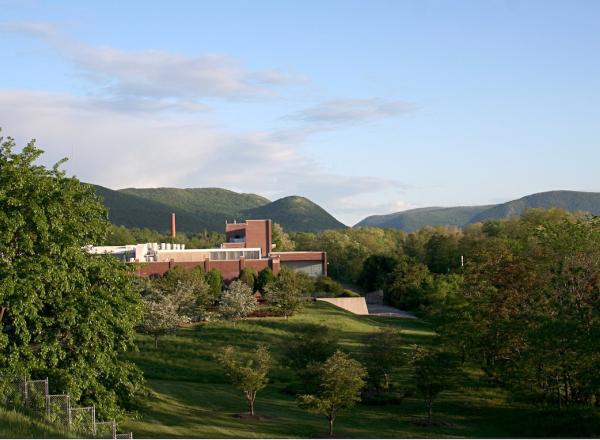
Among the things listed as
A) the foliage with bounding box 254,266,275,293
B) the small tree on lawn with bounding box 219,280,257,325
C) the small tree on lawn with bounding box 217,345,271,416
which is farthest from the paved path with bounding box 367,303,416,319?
the small tree on lawn with bounding box 217,345,271,416

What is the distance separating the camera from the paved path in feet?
330

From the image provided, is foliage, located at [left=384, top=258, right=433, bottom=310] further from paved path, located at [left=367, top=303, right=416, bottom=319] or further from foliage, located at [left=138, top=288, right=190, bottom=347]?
foliage, located at [left=138, top=288, right=190, bottom=347]

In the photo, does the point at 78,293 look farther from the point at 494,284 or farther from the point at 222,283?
the point at 222,283

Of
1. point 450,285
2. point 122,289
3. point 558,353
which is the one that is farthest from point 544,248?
point 122,289

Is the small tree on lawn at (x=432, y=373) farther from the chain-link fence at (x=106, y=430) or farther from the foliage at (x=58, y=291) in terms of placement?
the chain-link fence at (x=106, y=430)

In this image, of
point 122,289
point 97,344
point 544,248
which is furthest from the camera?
point 544,248

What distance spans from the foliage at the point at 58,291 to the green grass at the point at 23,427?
394cm

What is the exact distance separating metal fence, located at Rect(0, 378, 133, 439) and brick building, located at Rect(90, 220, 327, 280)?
49638mm

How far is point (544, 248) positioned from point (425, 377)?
22.4m

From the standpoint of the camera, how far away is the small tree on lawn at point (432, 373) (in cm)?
4412

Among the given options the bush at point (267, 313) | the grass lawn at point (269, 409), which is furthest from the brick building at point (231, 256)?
the grass lawn at point (269, 409)

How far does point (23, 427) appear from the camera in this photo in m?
20.9

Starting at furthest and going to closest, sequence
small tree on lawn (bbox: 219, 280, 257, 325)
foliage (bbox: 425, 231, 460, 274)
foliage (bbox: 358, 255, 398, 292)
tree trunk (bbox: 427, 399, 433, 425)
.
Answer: foliage (bbox: 425, 231, 460, 274)
foliage (bbox: 358, 255, 398, 292)
small tree on lawn (bbox: 219, 280, 257, 325)
tree trunk (bbox: 427, 399, 433, 425)

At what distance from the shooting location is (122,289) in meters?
31.1
